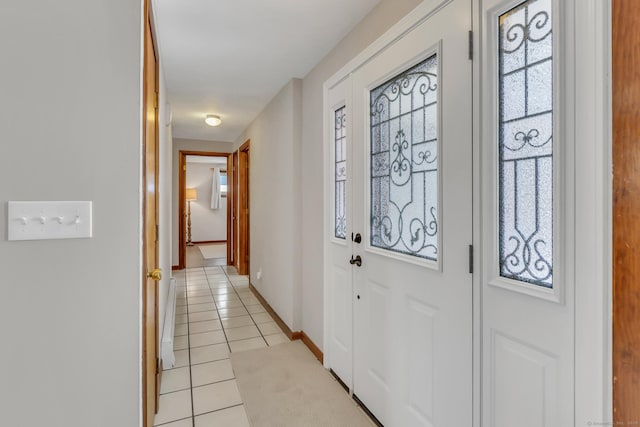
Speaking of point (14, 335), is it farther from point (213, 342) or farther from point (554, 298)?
point (213, 342)

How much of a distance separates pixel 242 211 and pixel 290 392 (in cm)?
374

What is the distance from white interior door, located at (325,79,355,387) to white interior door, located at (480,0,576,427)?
1.06 m

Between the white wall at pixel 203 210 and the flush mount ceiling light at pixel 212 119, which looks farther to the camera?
the white wall at pixel 203 210

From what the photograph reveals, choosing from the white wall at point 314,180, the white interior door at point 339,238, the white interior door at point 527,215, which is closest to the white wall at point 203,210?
the white wall at point 314,180

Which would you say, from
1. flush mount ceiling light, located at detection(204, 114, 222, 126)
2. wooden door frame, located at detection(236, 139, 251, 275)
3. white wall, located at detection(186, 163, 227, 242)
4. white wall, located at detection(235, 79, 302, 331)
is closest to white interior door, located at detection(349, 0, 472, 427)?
white wall, located at detection(235, 79, 302, 331)

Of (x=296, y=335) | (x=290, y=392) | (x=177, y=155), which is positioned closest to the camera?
(x=290, y=392)

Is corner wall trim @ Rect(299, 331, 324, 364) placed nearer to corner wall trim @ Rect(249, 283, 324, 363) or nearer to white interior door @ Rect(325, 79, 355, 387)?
corner wall trim @ Rect(249, 283, 324, 363)

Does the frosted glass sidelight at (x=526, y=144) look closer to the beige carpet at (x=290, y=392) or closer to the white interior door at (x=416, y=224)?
the white interior door at (x=416, y=224)

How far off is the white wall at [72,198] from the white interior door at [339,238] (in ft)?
4.29

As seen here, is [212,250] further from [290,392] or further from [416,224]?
[416,224]

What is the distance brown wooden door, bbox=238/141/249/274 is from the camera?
5145 millimetres

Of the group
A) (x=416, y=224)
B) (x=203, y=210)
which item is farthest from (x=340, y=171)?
(x=203, y=210)

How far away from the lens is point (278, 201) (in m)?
3.46

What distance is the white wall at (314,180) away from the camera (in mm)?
2413
